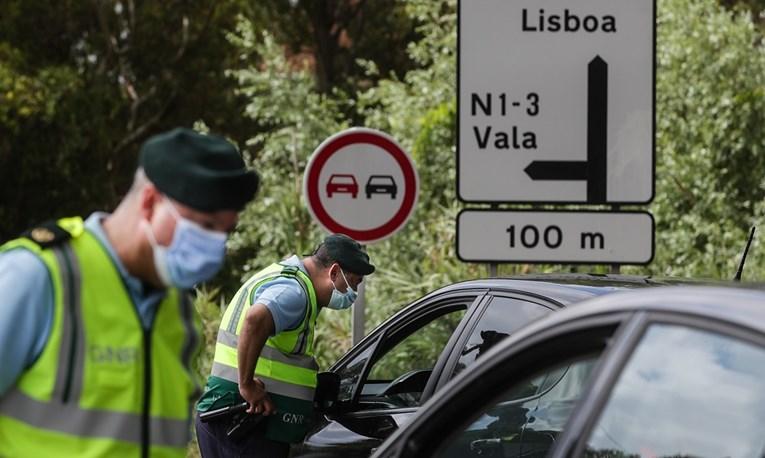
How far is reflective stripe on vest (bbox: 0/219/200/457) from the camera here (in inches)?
122

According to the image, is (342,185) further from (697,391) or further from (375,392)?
→ (697,391)

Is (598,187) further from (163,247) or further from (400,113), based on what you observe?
(400,113)

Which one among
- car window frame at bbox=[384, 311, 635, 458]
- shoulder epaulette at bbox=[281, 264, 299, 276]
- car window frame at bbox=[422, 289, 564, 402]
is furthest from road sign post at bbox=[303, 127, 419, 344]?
car window frame at bbox=[384, 311, 635, 458]

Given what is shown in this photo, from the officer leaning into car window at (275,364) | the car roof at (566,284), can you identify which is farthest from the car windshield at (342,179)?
the car roof at (566,284)

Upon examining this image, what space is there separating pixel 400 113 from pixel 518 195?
792cm

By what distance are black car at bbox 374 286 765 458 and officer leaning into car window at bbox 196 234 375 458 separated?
2950mm

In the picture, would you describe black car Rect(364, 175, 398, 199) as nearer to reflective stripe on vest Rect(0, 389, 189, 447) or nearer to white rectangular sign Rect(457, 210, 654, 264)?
white rectangular sign Rect(457, 210, 654, 264)

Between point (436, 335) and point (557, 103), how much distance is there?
59.7 inches

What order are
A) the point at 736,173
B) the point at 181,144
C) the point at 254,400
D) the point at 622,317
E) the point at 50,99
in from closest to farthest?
the point at 622,317 → the point at 181,144 → the point at 254,400 → the point at 736,173 → the point at 50,99

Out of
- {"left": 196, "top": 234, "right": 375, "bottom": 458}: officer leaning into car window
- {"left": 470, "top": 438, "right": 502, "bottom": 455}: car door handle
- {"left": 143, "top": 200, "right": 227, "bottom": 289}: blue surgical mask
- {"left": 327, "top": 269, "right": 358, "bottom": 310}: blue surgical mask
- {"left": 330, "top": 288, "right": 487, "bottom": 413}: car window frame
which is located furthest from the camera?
{"left": 327, "top": 269, "right": 358, "bottom": 310}: blue surgical mask

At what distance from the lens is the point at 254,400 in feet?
20.8

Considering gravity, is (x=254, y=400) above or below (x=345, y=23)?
below

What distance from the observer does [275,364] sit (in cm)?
659

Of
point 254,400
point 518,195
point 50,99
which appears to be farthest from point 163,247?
point 50,99
